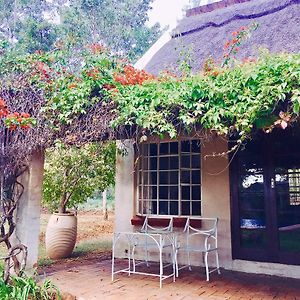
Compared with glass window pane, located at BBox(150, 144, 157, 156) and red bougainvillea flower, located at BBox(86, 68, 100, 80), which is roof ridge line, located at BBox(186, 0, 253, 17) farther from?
red bougainvillea flower, located at BBox(86, 68, 100, 80)

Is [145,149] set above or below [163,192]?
above

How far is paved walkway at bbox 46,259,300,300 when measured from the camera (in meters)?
4.21

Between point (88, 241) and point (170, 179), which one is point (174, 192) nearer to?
point (170, 179)

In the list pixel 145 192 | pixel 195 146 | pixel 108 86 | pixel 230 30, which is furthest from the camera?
pixel 230 30

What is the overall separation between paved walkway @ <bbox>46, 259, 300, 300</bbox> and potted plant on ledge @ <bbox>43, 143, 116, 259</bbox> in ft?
4.62

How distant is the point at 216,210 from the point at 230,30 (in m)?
4.20

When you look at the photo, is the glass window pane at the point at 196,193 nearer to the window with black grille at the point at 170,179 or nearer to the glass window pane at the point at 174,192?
the window with black grille at the point at 170,179

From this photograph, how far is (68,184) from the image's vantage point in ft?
25.4

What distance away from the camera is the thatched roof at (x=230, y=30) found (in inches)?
249

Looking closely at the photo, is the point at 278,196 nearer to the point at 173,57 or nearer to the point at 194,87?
the point at 194,87

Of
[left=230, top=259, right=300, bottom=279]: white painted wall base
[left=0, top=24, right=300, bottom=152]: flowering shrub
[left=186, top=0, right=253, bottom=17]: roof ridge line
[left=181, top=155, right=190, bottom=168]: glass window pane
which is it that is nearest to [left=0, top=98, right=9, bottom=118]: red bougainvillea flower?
[left=0, top=24, right=300, bottom=152]: flowering shrub

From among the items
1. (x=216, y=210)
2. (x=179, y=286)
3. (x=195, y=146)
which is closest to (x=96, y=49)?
(x=195, y=146)

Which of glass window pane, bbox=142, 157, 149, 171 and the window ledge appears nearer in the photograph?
the window ledge

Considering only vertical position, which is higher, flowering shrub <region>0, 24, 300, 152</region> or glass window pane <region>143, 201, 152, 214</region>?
flowering shrub <region>0, 24, 300, 152</region>
